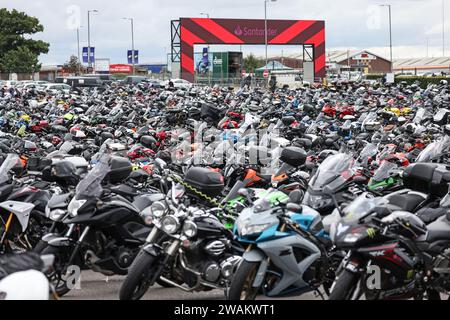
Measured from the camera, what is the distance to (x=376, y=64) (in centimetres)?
9519

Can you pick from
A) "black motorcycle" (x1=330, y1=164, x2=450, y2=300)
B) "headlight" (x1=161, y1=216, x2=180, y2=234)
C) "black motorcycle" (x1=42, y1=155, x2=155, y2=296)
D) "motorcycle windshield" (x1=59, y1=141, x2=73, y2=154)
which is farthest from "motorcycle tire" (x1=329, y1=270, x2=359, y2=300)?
"motorcycle windshield" (x1=59, y1=141, x2=73, y2=154)

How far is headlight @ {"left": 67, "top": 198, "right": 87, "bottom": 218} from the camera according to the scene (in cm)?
633

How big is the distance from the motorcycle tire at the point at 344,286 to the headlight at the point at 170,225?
1.38 metres

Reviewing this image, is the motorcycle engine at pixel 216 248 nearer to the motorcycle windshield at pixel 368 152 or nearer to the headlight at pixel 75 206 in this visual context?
the headlight at pixel 75 206

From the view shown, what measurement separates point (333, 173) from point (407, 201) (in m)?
0.83

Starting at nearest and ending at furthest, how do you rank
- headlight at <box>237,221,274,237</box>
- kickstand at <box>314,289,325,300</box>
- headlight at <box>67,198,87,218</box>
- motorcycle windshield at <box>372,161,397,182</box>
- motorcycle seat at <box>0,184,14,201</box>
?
headlight at <box>237,221,274,237</box> < kickstand at <box>314,289,325,300</box> < headlight at <box>67,198,87,218</box> < motorcycle seat at <box>0,184,14,201</box> < motorcycle windshield at <box>372,161,397,182</box>

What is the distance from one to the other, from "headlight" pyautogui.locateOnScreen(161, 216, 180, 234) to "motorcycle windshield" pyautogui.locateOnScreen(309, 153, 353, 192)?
4.41ft

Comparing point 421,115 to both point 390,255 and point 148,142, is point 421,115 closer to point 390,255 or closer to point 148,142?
point 148,142

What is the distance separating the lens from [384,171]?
882 cm

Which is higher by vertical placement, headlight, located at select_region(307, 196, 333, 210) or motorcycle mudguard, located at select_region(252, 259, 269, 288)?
headlight, located at select_region(307, 196, 333, 210)

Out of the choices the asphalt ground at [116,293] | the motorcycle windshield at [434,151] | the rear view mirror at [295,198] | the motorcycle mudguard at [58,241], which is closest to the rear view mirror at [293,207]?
the rear view mirror at [295,198]

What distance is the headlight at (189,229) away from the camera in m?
5.93

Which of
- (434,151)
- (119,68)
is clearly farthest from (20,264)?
(119,68)

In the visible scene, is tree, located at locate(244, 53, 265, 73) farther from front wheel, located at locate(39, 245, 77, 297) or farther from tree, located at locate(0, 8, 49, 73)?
front wheel, located at locate(39, 245, 77, 297)
